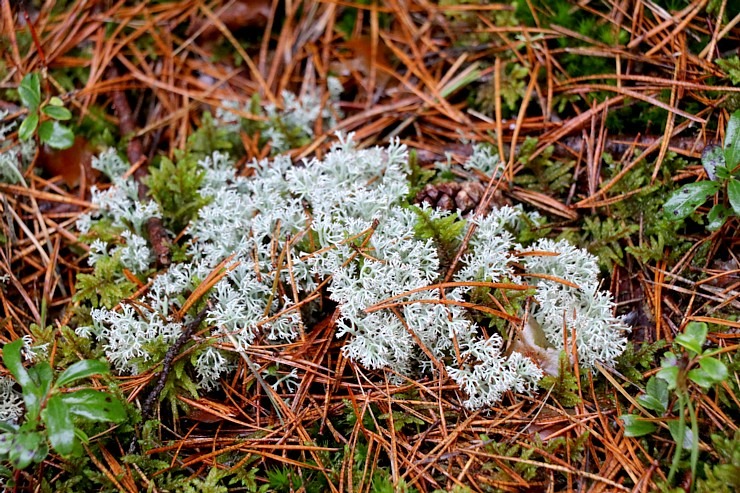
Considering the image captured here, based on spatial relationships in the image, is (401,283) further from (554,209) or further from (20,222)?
(20,222)

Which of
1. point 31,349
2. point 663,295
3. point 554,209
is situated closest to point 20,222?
point 31,349

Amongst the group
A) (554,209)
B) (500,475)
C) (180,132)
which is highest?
(180,132)

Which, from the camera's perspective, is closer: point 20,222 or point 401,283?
point 401,283

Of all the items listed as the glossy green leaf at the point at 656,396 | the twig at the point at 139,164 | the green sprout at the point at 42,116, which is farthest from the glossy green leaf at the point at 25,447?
the glossy green leaf at the point at 656,396

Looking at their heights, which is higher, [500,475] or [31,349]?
[31,349]

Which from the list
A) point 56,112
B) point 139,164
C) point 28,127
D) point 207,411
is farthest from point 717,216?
point 28,127

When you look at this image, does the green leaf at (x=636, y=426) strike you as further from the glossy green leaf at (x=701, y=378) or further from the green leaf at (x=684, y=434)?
the glossy green leaf at (x=701, y=378)

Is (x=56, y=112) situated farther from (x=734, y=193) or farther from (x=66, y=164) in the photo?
(x=734, y=193)
